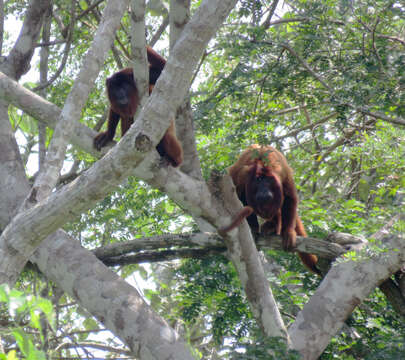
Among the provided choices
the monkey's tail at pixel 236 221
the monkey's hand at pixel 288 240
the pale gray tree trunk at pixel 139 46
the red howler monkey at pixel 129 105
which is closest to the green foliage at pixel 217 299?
the monkey's hand at pixel 288 240

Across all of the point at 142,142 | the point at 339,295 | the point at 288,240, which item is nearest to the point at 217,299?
the point at 288,240

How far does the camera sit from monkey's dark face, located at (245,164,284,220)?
552 centimetres

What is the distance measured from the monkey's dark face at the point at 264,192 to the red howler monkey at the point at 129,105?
119 centimetres

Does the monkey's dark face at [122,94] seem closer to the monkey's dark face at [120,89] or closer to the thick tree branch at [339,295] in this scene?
the monkey's dark face at [120,89]

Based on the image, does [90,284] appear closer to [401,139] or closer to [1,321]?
[1,321]

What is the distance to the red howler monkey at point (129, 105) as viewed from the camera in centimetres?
476

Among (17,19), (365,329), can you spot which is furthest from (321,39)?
(17,19)

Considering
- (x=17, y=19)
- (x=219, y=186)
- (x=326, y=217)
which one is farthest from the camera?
(x=17, y=19)

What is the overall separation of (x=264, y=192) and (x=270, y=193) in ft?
0.22

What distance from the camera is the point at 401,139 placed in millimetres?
4828

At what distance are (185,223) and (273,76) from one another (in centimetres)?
268

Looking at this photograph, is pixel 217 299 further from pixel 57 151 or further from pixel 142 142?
pixel 142 142

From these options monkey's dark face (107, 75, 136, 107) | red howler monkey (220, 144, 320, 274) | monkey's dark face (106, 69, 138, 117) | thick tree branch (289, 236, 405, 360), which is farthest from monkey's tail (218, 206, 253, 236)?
monkey's dark face (107, 75, 136, 107)

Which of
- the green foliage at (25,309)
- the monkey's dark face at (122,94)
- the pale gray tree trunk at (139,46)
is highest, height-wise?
the monkey's dark face at (122,94)
